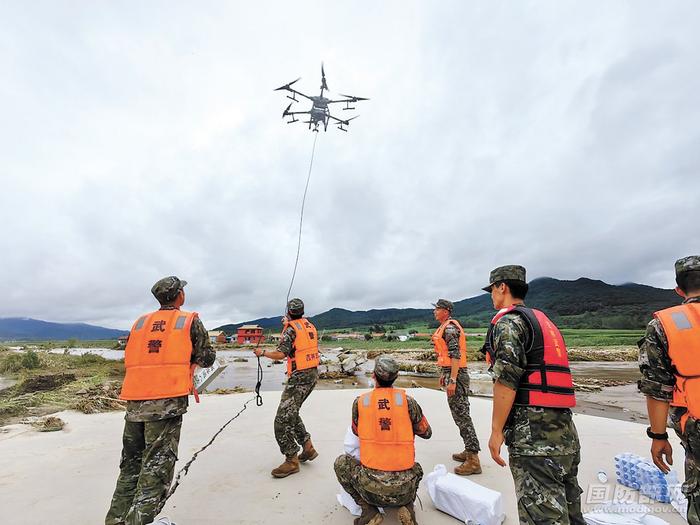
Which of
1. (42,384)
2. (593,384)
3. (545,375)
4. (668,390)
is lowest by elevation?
(593,384)

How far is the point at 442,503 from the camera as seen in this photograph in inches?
131

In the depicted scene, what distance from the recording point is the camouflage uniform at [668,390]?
2.17 meters

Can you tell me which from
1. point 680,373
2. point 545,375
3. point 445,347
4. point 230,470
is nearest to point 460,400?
point 445,347

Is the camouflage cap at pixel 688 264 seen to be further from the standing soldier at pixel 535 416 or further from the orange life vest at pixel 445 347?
the orange life vest at pixel 445 347

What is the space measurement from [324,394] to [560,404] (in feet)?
28.9

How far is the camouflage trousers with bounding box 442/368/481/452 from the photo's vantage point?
14.5 feet

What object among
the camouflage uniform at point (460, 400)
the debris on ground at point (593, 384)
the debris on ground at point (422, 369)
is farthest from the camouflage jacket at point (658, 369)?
the debris on ground at point (422, 369)

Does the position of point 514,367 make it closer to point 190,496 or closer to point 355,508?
point 355,508

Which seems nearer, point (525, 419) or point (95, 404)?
point (525, 419)

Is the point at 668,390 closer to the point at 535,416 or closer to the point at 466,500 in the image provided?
the point at 535,416

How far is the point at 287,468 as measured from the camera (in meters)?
4.32

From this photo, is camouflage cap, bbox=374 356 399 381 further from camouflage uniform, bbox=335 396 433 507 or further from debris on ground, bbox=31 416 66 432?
debris on ground, bbox=31 416 66 432

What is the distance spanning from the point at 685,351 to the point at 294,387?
3.93m

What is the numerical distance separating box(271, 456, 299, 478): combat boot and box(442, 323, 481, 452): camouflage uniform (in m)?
2.17
